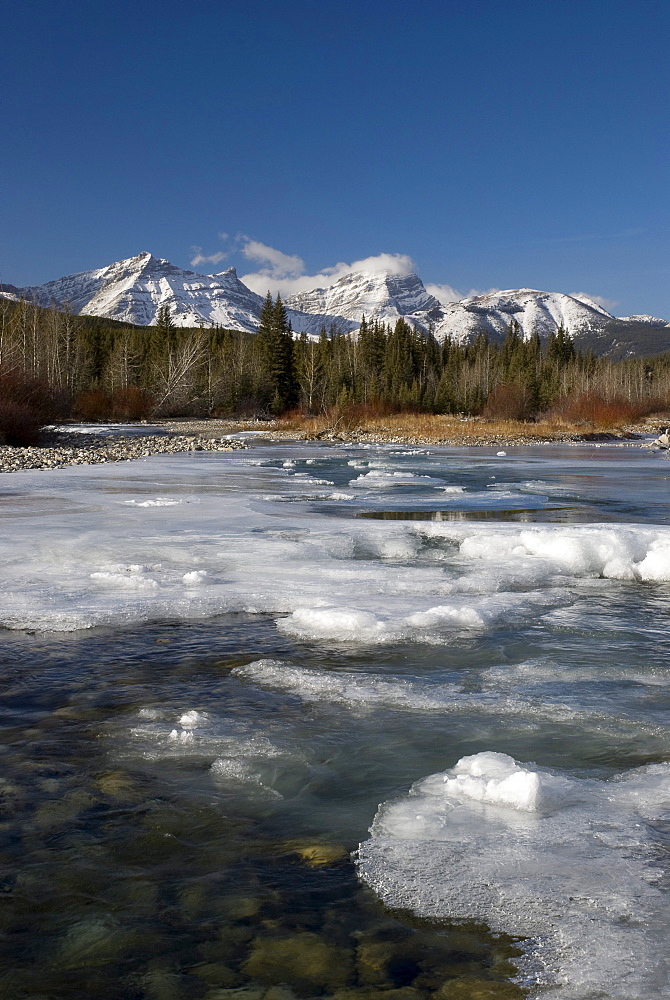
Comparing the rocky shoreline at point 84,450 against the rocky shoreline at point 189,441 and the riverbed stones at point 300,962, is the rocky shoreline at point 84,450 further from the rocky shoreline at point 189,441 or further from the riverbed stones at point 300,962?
the riverbed stones at point 300,962

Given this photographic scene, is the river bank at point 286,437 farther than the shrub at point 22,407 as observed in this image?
No

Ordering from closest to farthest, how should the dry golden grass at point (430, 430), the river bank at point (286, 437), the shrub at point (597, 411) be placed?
the river bank at point (286, 437)
the dry golden grass at point (430, 430)
the shrub at point (597, 411)

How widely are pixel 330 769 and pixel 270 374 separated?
224 ft

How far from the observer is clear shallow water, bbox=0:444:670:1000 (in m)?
2.13

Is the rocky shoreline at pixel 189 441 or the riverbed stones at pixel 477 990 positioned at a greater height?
the rocky shoreline at pixel 189 441

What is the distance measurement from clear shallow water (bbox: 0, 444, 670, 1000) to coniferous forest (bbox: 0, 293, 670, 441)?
2261 cm

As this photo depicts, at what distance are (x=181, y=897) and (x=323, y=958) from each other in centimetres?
52

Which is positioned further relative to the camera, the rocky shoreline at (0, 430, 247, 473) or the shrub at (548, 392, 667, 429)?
the shrub at (548, 392, 667, 429)

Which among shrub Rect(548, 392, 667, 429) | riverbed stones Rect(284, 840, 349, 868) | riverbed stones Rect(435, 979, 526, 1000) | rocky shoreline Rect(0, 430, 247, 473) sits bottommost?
riverbed stones Rect(284, 840, 349, 868)

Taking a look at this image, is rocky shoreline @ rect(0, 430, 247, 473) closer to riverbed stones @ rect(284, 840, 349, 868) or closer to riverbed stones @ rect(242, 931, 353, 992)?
riverbed stones @ rect(284, 840, 349, 868)

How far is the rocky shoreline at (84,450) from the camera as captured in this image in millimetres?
19837

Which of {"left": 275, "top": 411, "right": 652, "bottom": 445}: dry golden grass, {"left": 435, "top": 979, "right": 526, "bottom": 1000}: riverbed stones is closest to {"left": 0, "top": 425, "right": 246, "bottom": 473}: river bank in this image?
{"left": 275, "top": 411, "right": 652, "bottom": 445}: dry golden grass

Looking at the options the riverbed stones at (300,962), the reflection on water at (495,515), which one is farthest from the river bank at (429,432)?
the riverbed stones at (300,962)

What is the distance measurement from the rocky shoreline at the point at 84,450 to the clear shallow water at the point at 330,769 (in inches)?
515
